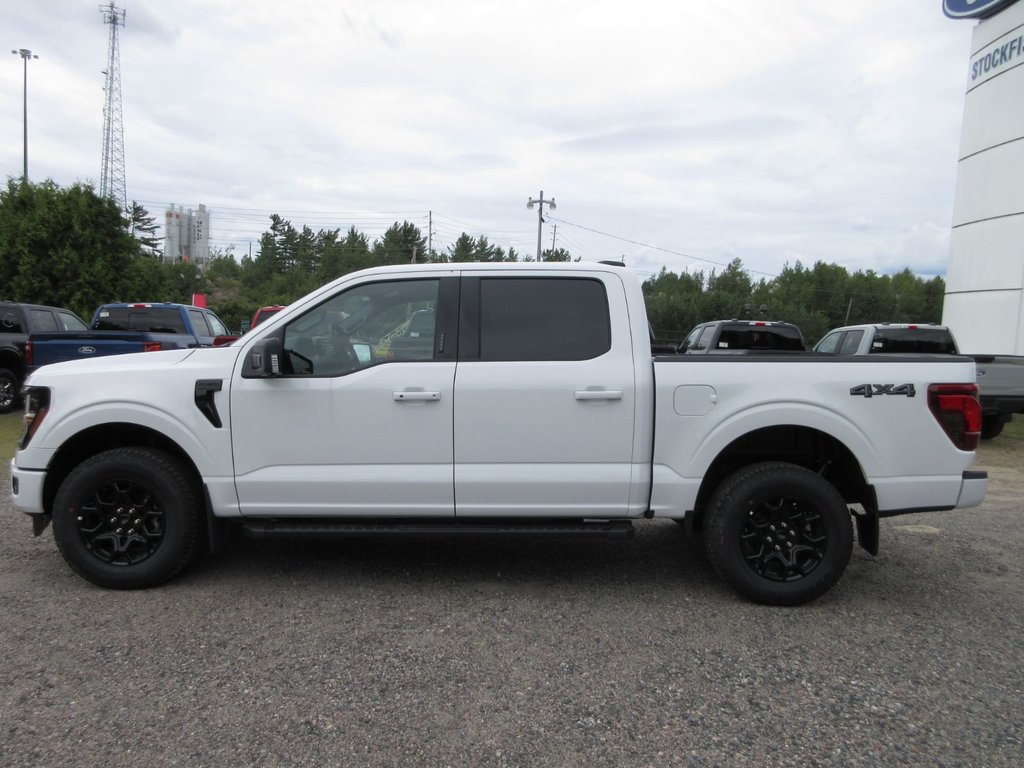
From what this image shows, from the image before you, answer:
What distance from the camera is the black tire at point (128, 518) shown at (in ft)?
13.6

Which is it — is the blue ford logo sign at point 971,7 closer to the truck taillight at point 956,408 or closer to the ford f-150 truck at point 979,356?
the ford f-150 truck at point 979,356

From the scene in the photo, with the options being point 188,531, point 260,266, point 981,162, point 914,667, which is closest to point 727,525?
point 914,667

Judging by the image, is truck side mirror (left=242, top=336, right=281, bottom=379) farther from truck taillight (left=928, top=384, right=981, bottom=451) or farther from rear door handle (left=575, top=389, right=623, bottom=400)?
truck taillight (left=928, top=384, right=981, bottom=451)

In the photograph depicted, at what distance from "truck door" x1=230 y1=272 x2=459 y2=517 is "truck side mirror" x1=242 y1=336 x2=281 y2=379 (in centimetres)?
6

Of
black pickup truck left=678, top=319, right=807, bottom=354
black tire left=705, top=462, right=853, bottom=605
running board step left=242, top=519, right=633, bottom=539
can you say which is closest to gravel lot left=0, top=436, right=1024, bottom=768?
black tire left=705, top=462, right=853, bottom=605

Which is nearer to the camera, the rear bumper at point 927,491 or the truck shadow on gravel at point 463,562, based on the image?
the rear bumper at point 927,491

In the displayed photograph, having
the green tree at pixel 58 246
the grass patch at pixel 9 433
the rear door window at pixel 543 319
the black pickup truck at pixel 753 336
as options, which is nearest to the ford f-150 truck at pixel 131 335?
the grass patch at pixel 9 433

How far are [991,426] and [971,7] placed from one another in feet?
48.3

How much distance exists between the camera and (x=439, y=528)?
4.16 meters

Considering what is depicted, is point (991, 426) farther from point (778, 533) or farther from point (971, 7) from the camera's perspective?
point (971, 7)

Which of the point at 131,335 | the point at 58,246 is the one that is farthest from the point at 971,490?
the point at 58,246

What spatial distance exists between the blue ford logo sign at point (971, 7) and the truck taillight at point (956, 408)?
20257 millimetres

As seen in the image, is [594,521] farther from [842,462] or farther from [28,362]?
[28,362]

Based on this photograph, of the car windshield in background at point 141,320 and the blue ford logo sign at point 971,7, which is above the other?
the blue ford logo sign at point 971,7
